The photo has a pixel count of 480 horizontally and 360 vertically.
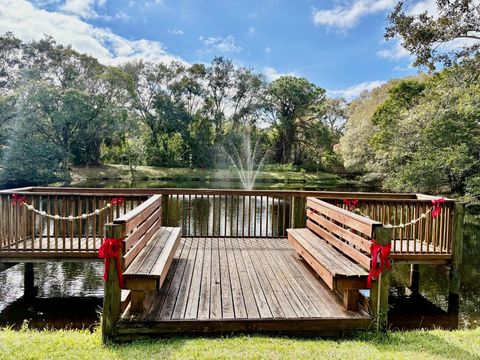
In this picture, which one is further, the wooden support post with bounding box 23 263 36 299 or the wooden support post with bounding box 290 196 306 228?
the wooden support post with bounding box 290 196 306 228

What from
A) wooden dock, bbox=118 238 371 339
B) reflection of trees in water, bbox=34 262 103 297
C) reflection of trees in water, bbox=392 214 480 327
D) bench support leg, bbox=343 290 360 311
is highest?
bench support leg, bbox=343 290 360 311

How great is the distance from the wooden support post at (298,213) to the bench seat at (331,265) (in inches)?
47.9

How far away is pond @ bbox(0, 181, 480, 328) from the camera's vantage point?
4.35 metres

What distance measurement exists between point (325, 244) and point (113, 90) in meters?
28.6

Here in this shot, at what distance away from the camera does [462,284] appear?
5.91 metres

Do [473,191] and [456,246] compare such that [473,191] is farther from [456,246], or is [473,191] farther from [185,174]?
[185,174]

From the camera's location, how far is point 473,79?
370 inches

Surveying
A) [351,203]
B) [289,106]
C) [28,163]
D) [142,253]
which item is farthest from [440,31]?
[289,106]

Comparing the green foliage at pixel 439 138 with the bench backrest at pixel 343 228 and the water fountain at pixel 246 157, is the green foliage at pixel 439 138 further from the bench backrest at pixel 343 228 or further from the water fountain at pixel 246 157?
the water fountain at pixel 246 157

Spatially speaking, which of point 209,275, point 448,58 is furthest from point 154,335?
point 448,58

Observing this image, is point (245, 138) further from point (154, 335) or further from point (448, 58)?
point (154, 335)

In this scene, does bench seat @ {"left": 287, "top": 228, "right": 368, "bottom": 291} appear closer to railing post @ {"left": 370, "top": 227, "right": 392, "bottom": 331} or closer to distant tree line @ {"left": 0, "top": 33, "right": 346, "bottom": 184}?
railing post @ {"left": 370, "top": 227, "right": 392, "bottom": 331}

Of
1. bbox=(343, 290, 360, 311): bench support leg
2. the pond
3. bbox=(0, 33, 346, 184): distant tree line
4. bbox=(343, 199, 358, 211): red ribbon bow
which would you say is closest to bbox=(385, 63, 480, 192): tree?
the pond

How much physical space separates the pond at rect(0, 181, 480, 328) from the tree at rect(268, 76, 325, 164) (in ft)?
94.5
